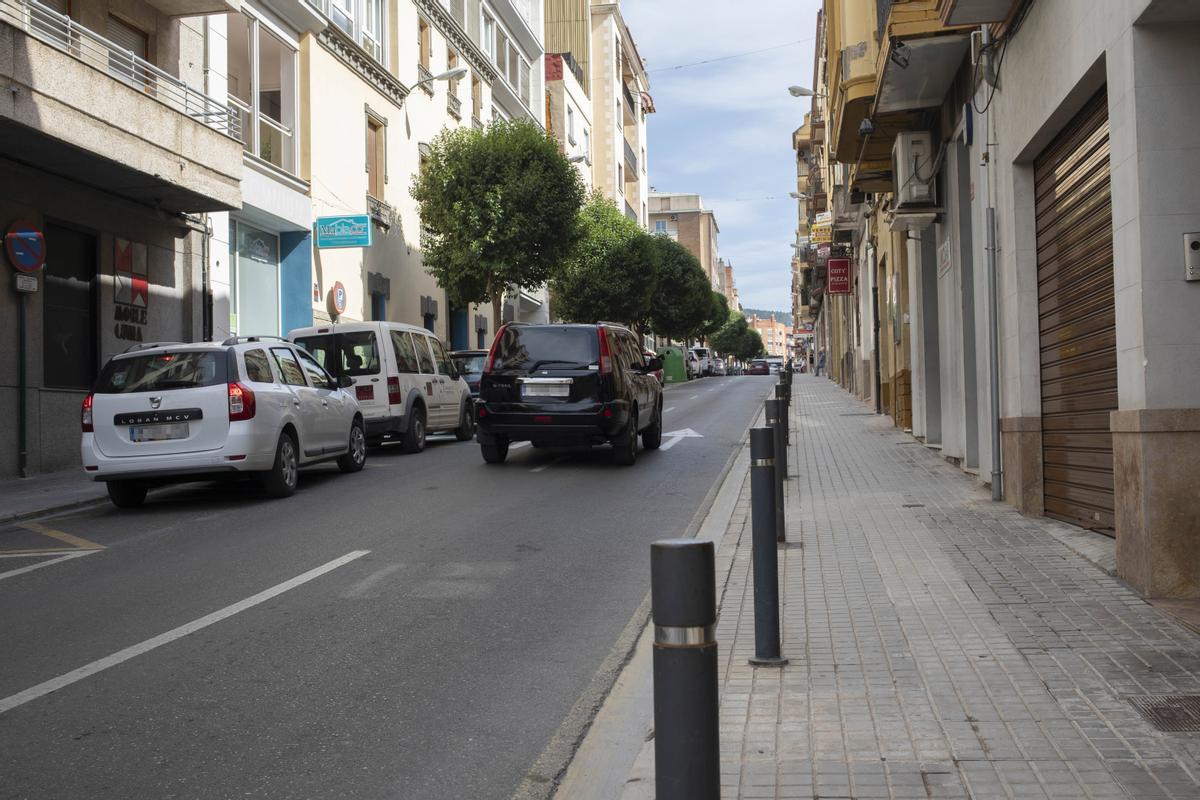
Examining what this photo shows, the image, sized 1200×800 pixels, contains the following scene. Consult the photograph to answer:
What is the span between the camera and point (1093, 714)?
4.13 m

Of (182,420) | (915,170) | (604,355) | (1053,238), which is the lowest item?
(182,420)

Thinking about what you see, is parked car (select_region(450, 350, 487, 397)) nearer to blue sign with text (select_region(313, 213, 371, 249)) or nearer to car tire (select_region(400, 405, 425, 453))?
blue sign with text (select_region(313, 213, 371, 249))

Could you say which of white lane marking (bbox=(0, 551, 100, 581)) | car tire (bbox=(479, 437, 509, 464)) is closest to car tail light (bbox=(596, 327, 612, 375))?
car tire (bbox=(479, 437, 509, 464))

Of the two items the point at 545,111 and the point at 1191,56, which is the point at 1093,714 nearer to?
the point at 1191,56

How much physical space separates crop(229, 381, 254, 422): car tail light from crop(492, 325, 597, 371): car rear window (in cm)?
394

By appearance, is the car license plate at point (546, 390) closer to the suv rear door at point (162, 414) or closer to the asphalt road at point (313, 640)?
the asphalt road at point (313, 640)

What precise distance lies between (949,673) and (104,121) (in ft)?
43.2

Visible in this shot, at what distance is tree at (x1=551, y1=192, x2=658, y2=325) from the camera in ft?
162

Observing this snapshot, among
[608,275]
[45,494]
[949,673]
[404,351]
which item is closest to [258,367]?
[45,494]

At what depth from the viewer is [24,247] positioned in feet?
48.8

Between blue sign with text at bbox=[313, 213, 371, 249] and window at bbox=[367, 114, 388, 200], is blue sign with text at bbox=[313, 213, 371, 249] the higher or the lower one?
the lower one

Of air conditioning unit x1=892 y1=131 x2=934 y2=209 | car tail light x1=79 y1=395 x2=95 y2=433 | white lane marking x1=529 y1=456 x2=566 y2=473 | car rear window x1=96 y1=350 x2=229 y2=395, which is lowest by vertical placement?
white lane marking x1=529 y1=456 x2=566 y2=473

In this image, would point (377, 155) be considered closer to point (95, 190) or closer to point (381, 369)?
point (95, 190)

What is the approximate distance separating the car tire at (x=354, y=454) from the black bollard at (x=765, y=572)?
9.55 metres
